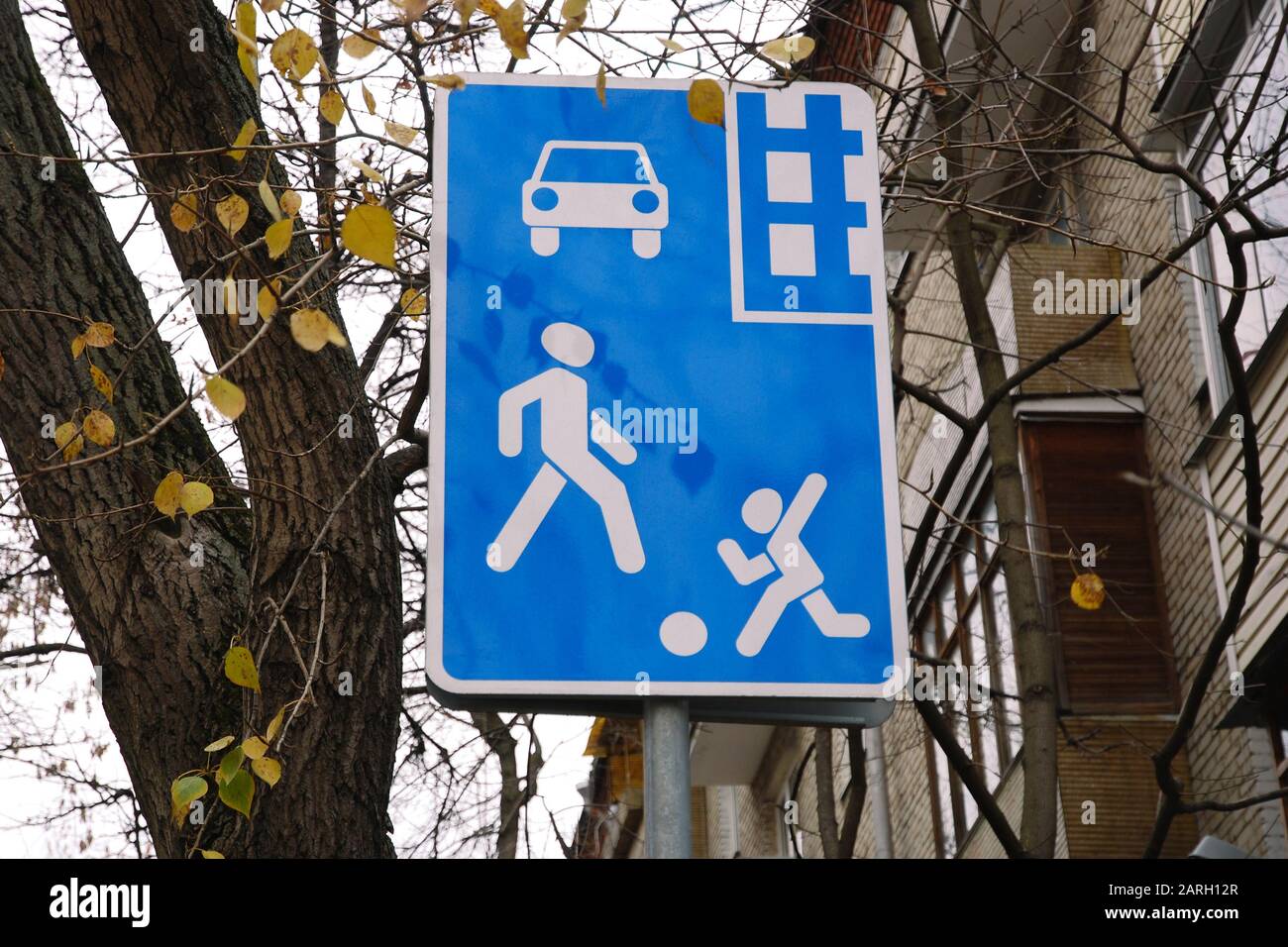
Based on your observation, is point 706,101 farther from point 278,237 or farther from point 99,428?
point 99,428

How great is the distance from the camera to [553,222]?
293 cm

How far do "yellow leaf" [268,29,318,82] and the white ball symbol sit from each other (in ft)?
7.06

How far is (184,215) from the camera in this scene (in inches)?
183

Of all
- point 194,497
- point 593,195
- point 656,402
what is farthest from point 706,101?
point 194,497

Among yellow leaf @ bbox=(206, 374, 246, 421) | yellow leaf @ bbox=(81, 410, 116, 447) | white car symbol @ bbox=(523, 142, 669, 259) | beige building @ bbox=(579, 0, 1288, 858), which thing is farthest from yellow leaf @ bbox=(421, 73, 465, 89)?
beige building @ bbox=(579, 0, 1288, 858)

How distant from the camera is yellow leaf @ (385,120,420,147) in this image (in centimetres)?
472

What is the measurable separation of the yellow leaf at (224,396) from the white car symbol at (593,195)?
898mm

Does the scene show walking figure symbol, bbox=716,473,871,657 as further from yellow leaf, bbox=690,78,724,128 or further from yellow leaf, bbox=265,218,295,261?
yellow leaf, bbox=265,218,295,261

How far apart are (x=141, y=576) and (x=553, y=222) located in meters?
2.07

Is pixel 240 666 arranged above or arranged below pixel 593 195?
below

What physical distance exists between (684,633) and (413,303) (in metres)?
3.25

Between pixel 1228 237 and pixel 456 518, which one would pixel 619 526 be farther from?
pixel 1228 237

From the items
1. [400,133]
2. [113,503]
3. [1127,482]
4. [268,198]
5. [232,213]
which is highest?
[1127,482]
